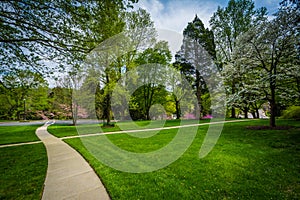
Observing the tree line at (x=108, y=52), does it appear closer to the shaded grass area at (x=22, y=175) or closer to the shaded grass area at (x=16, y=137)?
the shaded grass area at (x=16, y=137)

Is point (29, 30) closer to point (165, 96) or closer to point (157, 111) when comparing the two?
point (165, 96)

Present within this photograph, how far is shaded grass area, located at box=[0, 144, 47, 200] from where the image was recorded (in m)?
2.49

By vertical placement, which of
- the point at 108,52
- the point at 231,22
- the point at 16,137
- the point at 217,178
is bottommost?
the point at 217,178

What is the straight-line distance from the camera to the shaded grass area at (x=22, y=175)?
2.49 m

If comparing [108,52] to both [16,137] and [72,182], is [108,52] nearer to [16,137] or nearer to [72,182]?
[16,137]

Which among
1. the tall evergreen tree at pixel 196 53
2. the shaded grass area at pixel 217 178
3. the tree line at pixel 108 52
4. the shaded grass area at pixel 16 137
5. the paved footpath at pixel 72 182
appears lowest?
the shaded grass area at pixel 217 178

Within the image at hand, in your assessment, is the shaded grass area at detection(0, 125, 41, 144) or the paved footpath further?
the shaded grass area at detection(0, 125, 41, 144)

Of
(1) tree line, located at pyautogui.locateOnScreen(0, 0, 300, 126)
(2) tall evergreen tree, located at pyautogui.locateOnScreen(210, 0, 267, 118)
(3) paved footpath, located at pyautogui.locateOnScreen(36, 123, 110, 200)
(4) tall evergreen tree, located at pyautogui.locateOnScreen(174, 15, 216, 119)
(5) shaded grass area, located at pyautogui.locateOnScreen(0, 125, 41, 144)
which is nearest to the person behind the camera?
(3) paved footpath, located at pyautogui.locateOnScreen(36, 123, 110, 200)

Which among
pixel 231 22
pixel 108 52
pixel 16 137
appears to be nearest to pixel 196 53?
pixel 231 22

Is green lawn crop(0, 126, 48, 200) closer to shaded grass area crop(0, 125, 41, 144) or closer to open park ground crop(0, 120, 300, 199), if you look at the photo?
open park ground crop(0, 120, 300, 199)

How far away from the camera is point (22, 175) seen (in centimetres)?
324

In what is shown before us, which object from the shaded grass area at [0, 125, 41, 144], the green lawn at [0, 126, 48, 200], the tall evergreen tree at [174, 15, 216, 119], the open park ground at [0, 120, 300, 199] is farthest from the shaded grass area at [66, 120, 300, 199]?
the tall evergreen tree at [174, 15, 216, 119]

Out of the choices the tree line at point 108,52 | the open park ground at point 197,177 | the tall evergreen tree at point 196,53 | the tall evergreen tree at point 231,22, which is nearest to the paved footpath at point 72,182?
the open park ground at point 197,177

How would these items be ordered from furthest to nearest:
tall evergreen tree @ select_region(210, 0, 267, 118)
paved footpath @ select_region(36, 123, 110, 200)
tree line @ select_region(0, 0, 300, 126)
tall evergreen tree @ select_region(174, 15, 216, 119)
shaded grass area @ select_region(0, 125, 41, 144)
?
tall evergreen tree @ select_region(174, 15, 216, 119)
tall evergreen tree @ select_region(210, 0, 267, 118)
shaded grass area @ select_region(0, 125, 41, 144)
tree line @ select_region(0, 0, 300, 126)
paved footpath @ select_region(36, 123, 110, 200)
